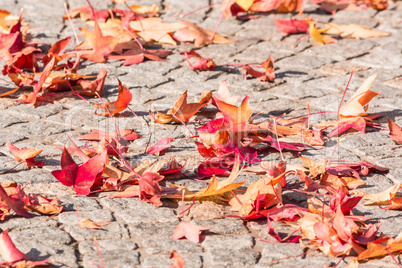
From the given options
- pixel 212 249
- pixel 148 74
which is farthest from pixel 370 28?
pixel 212 249

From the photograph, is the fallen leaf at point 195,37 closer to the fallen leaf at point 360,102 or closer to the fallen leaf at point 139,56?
the fallen leaf at point 139,56

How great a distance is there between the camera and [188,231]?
1805mm

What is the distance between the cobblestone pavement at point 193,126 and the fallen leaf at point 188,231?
0.09 feet

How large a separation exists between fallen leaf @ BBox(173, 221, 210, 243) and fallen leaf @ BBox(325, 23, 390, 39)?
305 cm

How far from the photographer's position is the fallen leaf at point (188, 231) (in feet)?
5.85

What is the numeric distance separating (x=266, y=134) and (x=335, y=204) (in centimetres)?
86

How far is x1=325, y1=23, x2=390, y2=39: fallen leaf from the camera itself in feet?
14.2

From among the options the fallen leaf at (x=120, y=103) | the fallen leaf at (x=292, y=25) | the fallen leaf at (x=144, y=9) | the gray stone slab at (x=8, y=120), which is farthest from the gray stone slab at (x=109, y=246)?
the fallen leaf at (x=144, y=9)

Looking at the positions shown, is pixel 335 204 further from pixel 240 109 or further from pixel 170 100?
pixel 170 100

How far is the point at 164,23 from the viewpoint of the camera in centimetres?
426

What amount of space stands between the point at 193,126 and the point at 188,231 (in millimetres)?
1077

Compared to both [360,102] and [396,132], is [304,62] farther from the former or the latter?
[396,132]

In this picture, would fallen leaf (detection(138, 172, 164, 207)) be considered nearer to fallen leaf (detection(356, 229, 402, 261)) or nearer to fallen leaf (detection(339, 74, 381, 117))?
fallen leaf (detection(356, 229, 402, 261))

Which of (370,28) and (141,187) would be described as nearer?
(141,187)
